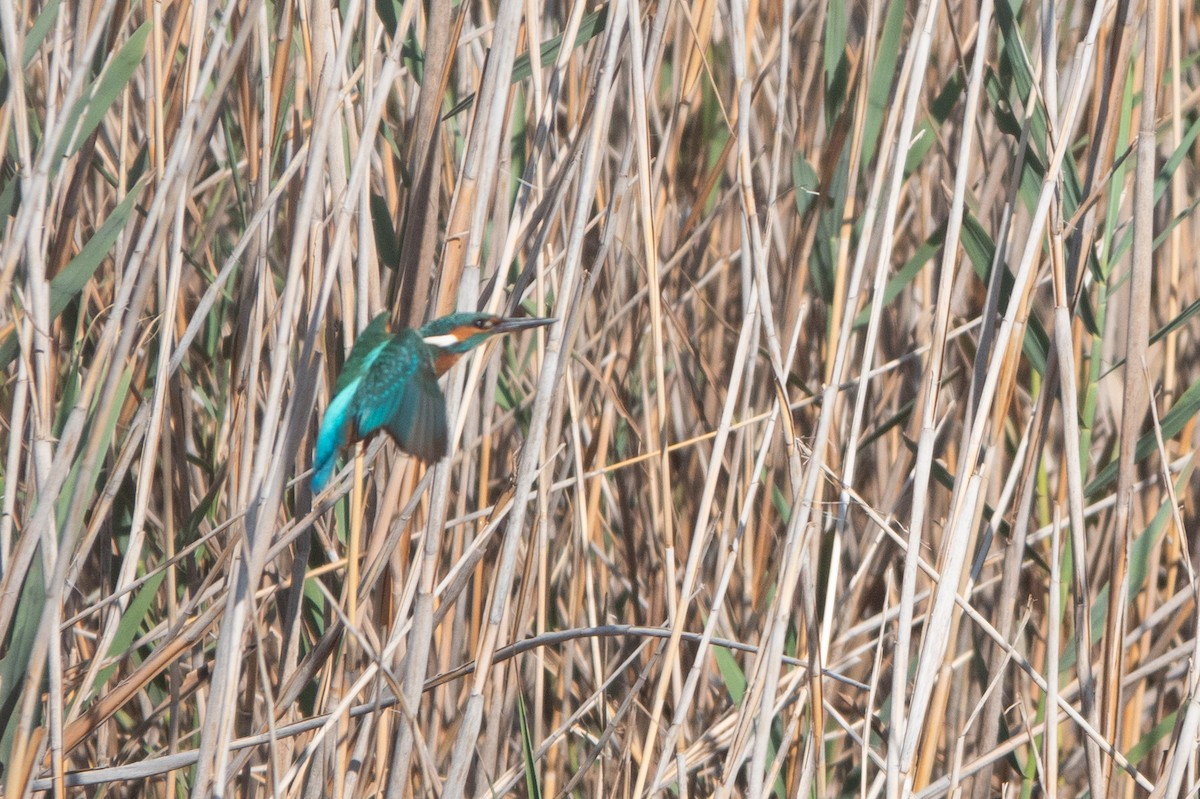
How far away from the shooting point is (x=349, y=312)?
110 cm

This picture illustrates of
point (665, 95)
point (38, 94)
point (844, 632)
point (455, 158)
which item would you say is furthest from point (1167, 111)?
point (38, 94)

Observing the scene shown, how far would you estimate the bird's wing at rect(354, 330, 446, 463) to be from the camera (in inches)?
36.5

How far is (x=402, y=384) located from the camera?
948mm

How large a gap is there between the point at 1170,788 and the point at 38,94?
5.13ft

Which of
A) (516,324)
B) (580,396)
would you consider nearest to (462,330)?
(516,324)

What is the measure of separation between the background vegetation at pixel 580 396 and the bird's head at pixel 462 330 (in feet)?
0.08

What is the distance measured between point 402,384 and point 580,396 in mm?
715

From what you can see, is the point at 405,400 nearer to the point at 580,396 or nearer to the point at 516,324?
the point at 516,324

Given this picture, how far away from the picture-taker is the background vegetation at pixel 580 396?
3.33 ft

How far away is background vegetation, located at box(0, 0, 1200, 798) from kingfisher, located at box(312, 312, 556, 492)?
34 millimetres

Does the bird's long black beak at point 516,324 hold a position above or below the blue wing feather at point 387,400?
above

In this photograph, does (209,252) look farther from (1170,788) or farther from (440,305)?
(1170,788)

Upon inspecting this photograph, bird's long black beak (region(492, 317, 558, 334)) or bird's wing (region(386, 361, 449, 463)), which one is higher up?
bird's long black beak (region(492, 317, 558, 334))

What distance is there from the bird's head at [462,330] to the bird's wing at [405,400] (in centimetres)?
2
